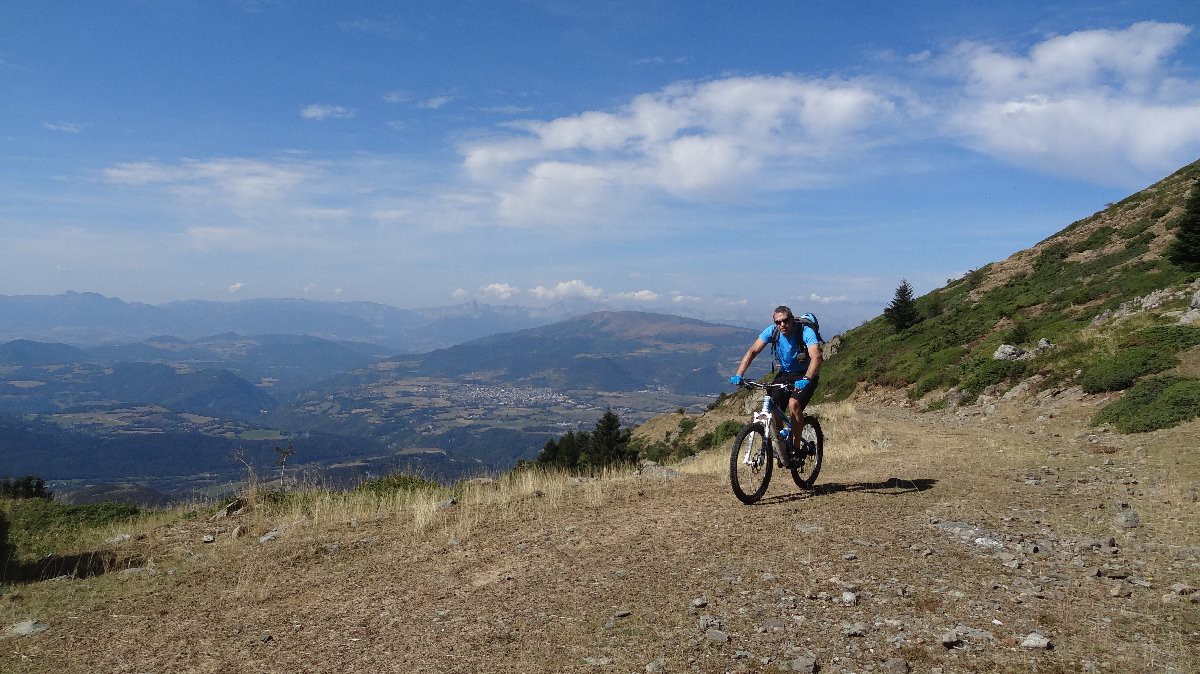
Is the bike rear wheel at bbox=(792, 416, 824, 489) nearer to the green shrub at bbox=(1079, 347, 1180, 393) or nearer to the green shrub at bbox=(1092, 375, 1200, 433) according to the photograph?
the green shrub at bbox=(1092, 375, 1200, 433)

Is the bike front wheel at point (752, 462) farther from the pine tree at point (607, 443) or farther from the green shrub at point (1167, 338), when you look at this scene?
the pine tree at point (607, 443)

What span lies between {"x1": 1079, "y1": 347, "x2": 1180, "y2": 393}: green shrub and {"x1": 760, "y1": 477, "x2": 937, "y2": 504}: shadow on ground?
29.5 ft

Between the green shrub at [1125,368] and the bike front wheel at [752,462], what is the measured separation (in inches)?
471

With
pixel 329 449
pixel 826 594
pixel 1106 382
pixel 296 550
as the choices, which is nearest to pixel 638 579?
pixel 826 594

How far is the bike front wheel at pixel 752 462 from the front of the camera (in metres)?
8.58

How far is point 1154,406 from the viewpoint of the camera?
12320 millimetres

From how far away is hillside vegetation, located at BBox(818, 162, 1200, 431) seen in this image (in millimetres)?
15102

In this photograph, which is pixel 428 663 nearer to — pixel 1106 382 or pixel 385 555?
pixel 385 555

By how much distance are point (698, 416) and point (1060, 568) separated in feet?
133

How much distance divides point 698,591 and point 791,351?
14.1ft

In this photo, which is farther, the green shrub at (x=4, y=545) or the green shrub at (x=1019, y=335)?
the green shrub at (x=1019, y=335)

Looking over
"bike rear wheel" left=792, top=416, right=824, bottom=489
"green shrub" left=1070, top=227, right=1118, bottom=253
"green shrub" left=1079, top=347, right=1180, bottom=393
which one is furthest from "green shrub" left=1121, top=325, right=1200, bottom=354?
"green shrub" left=1070, top=227, right=1118, bottom=253

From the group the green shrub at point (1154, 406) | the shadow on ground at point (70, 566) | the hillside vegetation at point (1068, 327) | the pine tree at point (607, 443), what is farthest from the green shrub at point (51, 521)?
the pine tree at point (607, 443)

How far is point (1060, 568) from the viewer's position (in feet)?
Result: 18.8
